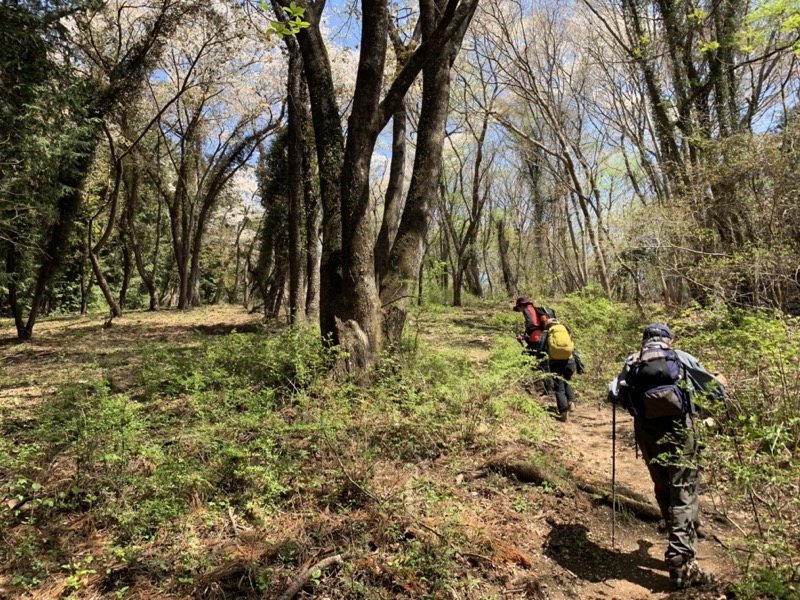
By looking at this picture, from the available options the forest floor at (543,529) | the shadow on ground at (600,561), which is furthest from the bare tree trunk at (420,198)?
the shadow on ground at (600,561)

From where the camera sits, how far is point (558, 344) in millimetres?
6543

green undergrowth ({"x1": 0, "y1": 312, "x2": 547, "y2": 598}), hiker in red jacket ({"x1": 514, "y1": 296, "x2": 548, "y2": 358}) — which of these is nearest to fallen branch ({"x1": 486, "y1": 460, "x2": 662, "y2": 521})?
green undergrowth ({"x1": 0, "y1": 312, "x2": 547, "y2": 598})

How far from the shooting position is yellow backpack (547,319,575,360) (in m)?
6.54

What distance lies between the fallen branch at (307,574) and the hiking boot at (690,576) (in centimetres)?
228

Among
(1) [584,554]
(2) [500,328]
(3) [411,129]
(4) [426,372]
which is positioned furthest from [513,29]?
(1) [584,554]

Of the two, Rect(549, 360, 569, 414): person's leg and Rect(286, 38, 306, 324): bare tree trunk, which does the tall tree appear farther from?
Rect(286, 38, 306, 324): bare tree trunk

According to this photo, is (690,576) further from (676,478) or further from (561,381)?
(561,381)

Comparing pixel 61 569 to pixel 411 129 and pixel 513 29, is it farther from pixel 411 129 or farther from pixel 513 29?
pixel 411 129

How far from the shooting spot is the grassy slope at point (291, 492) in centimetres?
294

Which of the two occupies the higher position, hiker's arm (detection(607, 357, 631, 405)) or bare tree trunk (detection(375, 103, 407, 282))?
bare tree trunk (detection(375, 103, 407, 282))

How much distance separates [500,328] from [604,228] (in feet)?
14.3

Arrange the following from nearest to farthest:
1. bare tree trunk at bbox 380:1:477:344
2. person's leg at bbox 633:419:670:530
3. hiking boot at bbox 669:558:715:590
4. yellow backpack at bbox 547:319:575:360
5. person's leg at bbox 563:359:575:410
A: 1. hiking boot at bbox 669:558:715:590
2. person's leg at bbox 633:419:670:530
3. bare tree trunk at bbox 380:1:477:344
4. yellow backpack at bbox 547:319:575:360
5. person's leg at bbox 563:359:575:410

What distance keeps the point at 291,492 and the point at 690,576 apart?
2951 mm

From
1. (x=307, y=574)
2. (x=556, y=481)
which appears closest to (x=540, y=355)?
(x=556, y=481)
